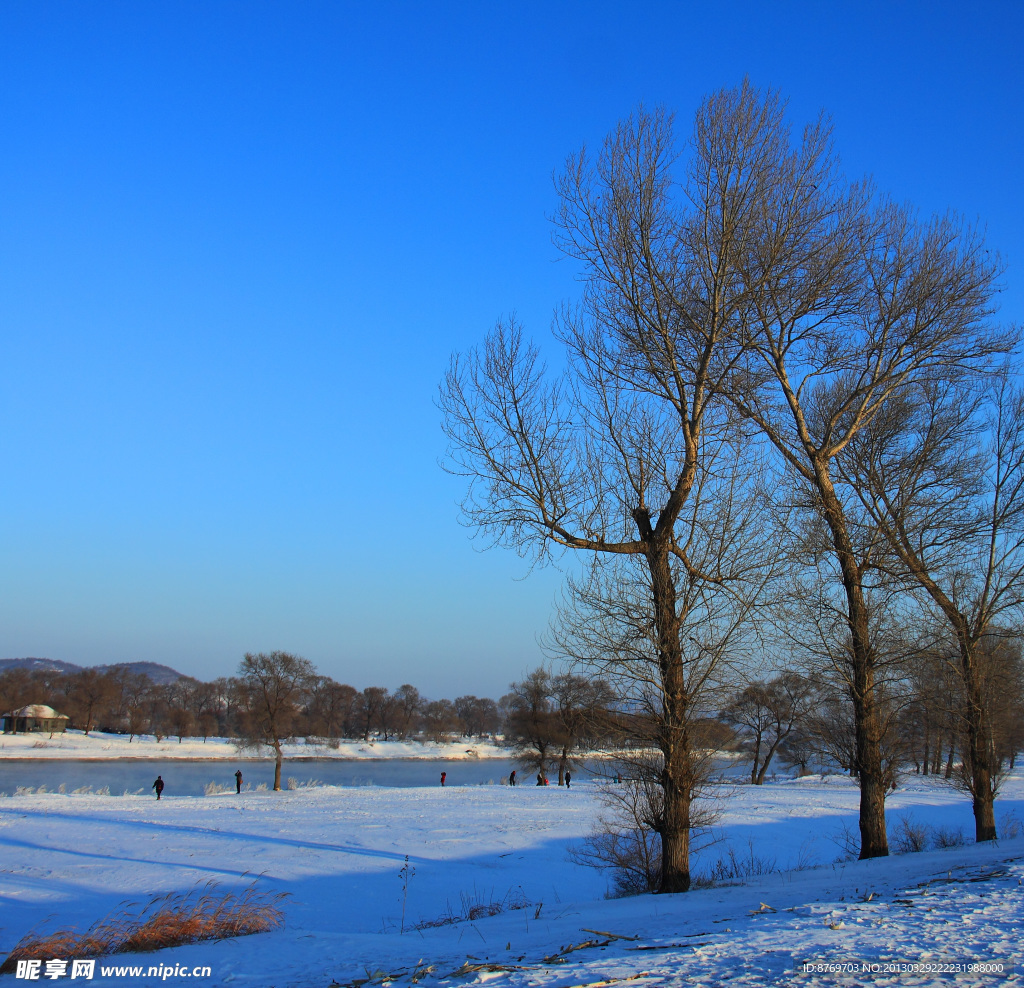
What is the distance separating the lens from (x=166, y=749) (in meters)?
79.4

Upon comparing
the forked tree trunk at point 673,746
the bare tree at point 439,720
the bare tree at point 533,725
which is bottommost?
the bare tree at point 439,720

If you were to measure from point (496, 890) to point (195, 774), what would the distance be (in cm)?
4968

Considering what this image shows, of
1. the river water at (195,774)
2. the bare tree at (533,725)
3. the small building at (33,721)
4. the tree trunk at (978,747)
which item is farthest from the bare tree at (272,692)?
the small building at (33,721)

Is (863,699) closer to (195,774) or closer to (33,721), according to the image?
(195,774)

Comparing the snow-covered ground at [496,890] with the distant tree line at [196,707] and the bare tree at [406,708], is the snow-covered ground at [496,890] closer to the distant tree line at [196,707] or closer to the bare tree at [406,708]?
the distant tree line at [196,707]

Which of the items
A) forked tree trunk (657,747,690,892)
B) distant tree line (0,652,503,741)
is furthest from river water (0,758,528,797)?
forked tree trunk (657,747,690,892)

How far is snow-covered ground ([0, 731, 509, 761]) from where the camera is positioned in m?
72.5

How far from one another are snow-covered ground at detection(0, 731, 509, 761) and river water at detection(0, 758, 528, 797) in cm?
348

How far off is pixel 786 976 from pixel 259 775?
6011 centimetres

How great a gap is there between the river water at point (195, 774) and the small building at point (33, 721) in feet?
98.2

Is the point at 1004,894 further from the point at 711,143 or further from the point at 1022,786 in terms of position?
the point at 1022,786

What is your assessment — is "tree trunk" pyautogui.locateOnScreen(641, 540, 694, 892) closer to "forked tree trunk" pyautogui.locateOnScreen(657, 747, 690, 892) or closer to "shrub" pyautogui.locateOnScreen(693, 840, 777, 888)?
"forked tree trunk" pyautogui.locateOnScreen(657, 747, 690, 892)

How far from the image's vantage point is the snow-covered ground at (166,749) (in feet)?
238

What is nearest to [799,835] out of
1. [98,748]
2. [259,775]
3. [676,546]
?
[676,546]
